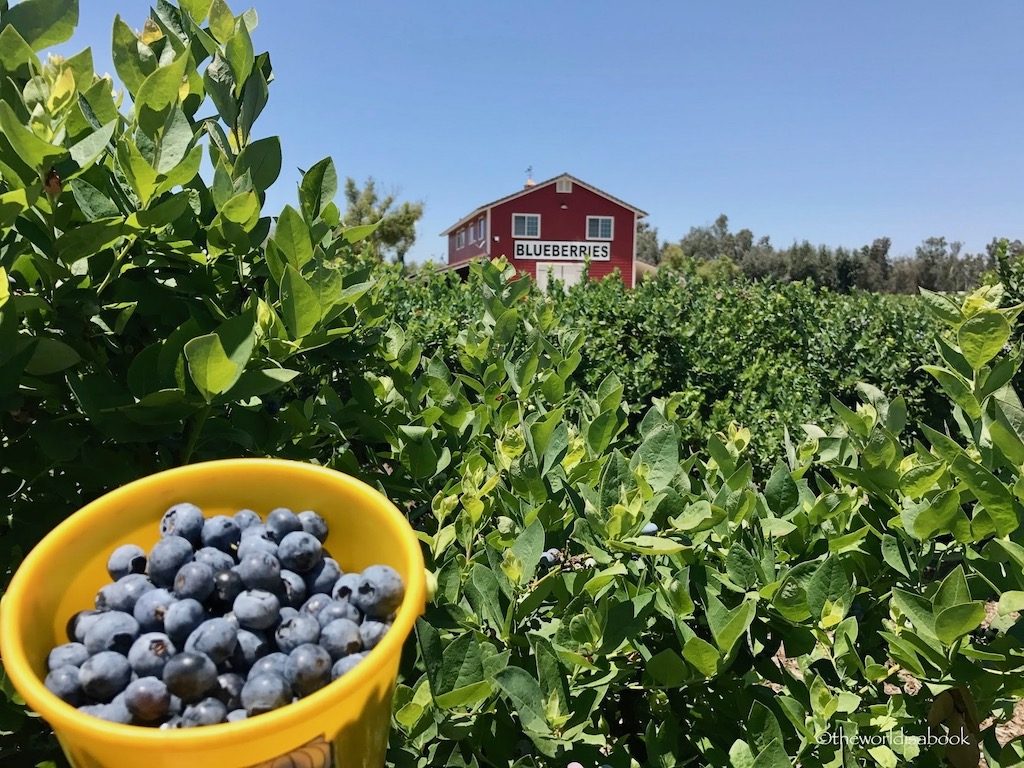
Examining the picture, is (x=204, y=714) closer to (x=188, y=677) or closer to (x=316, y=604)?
(x=188, y=677)

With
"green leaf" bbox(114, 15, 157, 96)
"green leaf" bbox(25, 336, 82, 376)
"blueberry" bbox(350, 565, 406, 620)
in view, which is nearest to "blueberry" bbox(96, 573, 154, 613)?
"blueberry" bbox(350, 565, 406, 620)

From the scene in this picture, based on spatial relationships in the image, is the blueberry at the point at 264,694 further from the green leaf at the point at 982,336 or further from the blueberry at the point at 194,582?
the green leaf at the point at 982,336

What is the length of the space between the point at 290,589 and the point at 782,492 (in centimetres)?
79

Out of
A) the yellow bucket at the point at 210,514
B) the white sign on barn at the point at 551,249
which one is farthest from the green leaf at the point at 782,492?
the white sign on barn at the point at 551,249

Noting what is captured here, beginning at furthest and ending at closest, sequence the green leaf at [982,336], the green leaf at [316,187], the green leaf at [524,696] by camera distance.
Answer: the green leaf at [316,187], the green leaf at [982,336], the green leaf at [524,696]

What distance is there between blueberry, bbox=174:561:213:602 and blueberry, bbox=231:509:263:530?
84mm

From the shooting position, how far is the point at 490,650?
87 centimetres

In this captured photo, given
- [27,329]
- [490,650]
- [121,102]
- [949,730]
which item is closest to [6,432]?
[27,329]

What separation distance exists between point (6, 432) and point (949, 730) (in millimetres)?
1478

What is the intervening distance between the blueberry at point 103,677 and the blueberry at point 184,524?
14 cm

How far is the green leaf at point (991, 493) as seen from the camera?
34.2 inches

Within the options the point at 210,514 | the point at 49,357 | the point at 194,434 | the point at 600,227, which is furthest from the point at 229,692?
the point at 600,227

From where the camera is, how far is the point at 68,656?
0.62 m

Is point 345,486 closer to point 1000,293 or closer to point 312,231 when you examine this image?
point 312,231
